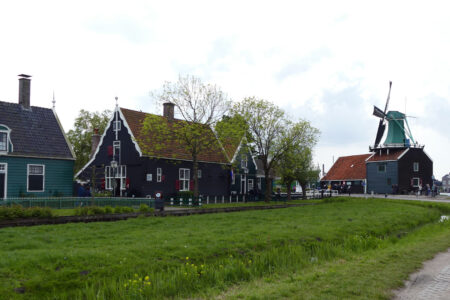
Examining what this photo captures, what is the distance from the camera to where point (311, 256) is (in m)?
13.5

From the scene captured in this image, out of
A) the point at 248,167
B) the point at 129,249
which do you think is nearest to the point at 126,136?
the point at 248,167

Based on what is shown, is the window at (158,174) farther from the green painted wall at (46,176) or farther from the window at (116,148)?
the green painted wall at (46,176)

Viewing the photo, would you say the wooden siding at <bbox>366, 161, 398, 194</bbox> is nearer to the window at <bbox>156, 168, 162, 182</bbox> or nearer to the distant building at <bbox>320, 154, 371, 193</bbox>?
the distant building at <bbox>320, 154, 371, 193</bbox>

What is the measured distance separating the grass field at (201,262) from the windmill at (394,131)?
5370 centimetres

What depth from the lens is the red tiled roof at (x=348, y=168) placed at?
7181 centimetres

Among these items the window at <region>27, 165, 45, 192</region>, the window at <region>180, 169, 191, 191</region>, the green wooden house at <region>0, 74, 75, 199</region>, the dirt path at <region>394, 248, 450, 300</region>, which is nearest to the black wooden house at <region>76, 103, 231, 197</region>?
the window at <region>180, 169, 191, 191</region>

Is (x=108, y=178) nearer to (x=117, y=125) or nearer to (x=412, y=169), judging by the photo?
(x=117, y=125)

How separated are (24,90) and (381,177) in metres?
52.5

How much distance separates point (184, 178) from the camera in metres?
39.0

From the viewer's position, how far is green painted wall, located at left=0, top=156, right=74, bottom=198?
2839 cm

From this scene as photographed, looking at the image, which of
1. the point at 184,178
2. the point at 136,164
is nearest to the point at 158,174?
the point at 136,164

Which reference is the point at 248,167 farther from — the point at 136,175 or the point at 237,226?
the point at 237,226

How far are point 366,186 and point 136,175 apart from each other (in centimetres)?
4510

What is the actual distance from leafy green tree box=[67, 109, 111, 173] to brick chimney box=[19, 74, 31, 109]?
80.9 feet
